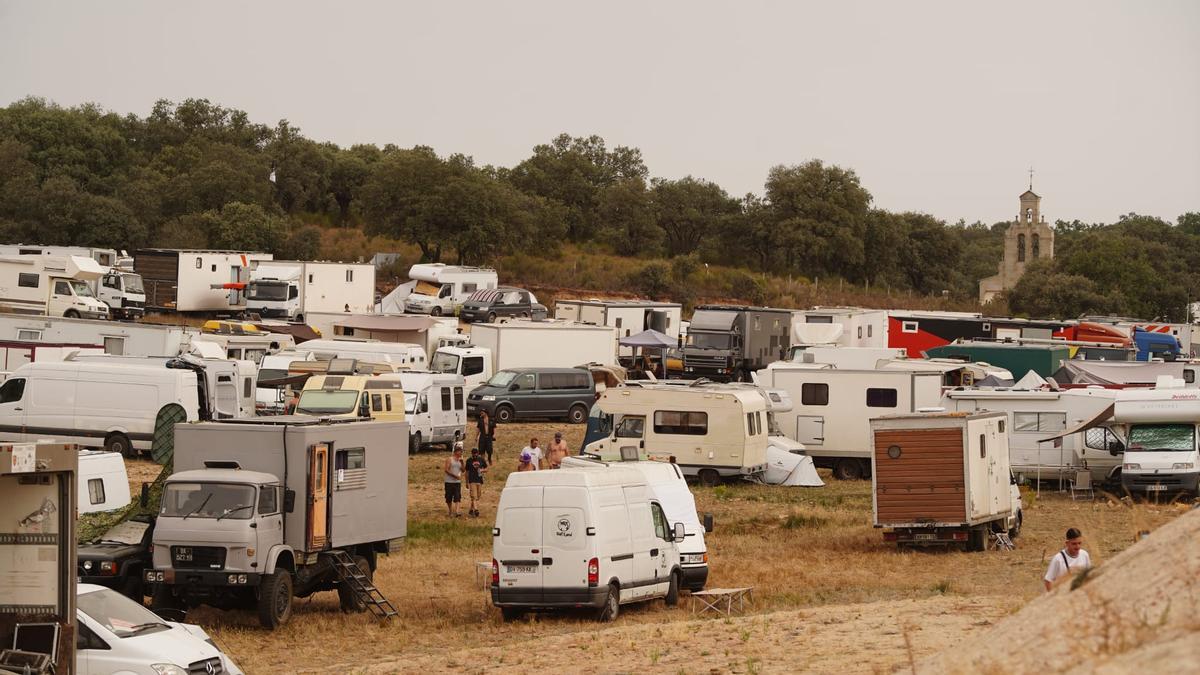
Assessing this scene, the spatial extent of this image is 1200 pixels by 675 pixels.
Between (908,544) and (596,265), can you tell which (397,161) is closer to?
(596,265)

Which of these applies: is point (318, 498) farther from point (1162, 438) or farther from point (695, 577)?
point (1162, 438)

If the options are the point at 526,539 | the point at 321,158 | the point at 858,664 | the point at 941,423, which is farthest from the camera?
the point at 321,158

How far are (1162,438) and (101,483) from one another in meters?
19.6

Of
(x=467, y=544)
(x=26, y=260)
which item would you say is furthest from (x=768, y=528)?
(x=26, y=260)

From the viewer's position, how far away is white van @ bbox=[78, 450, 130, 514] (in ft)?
68.1

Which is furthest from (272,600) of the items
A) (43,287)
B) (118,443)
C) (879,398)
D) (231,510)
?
(43,287)

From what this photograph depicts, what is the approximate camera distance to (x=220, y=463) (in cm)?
1753

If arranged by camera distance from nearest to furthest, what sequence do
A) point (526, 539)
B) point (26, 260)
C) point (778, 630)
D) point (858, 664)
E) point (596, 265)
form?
point (858, 664) → point (778, 630) → point (526, 539) → point (26, 260) → point (596, 265)

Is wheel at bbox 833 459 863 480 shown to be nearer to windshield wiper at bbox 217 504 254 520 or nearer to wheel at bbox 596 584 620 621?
wheel at bbox 596 584 620 621

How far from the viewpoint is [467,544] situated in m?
24.1

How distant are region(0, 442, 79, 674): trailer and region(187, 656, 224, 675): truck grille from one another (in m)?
1.22

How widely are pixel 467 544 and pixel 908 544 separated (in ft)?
22.9

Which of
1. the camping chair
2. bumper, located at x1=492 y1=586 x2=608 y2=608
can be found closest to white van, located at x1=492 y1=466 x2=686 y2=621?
bumper, located at x1=492 y1=586 x2=608 y2=608

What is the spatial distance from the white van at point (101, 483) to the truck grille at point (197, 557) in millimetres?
4441
